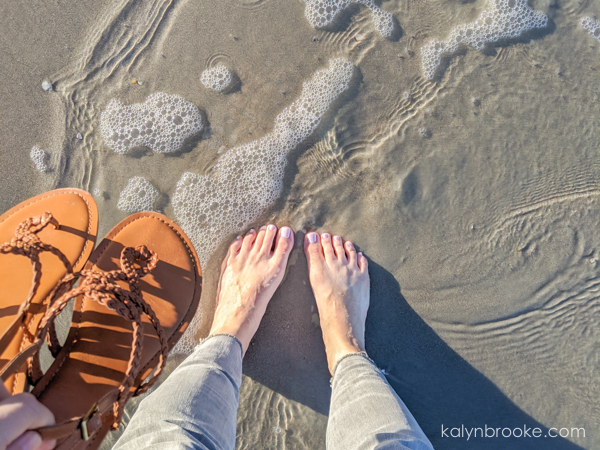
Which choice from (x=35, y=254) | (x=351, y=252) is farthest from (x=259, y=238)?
(x=35, y=254)

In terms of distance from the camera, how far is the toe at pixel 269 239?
1.97 meters

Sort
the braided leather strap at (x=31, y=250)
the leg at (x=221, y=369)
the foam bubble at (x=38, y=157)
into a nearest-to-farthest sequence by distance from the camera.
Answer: the leg at (x=221, y=369) < the braided leather strap at (x=31, y=250) < the foam bubble at (x=38, y=157)

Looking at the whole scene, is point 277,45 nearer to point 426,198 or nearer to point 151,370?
point 426,198

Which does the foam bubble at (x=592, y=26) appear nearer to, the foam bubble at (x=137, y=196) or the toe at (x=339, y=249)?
the toe at (x=339, y=249)

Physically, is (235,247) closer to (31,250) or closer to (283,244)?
Result: (283,244)

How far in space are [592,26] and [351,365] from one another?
228 cm

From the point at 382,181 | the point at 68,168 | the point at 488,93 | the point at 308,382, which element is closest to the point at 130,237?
the point at 68,168

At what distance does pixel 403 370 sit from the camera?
6.21 feet

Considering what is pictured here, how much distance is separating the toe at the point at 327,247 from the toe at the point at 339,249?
2 centimetres

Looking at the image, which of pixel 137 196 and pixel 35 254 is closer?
pixel 35 254

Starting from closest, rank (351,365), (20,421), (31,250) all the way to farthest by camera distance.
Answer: (20,421), (31,250), (351,365)

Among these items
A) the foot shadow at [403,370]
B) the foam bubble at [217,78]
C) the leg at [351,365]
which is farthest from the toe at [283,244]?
the foam bubble at [217,78]

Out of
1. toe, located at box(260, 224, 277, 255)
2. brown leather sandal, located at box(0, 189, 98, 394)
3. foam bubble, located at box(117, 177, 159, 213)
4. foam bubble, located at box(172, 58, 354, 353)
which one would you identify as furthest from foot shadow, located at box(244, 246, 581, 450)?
brown leather sandal, located at box(0, 189, 98, 394)

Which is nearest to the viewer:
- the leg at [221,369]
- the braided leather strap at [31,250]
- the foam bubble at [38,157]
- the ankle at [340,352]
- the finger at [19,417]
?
the finger at [19,417]
